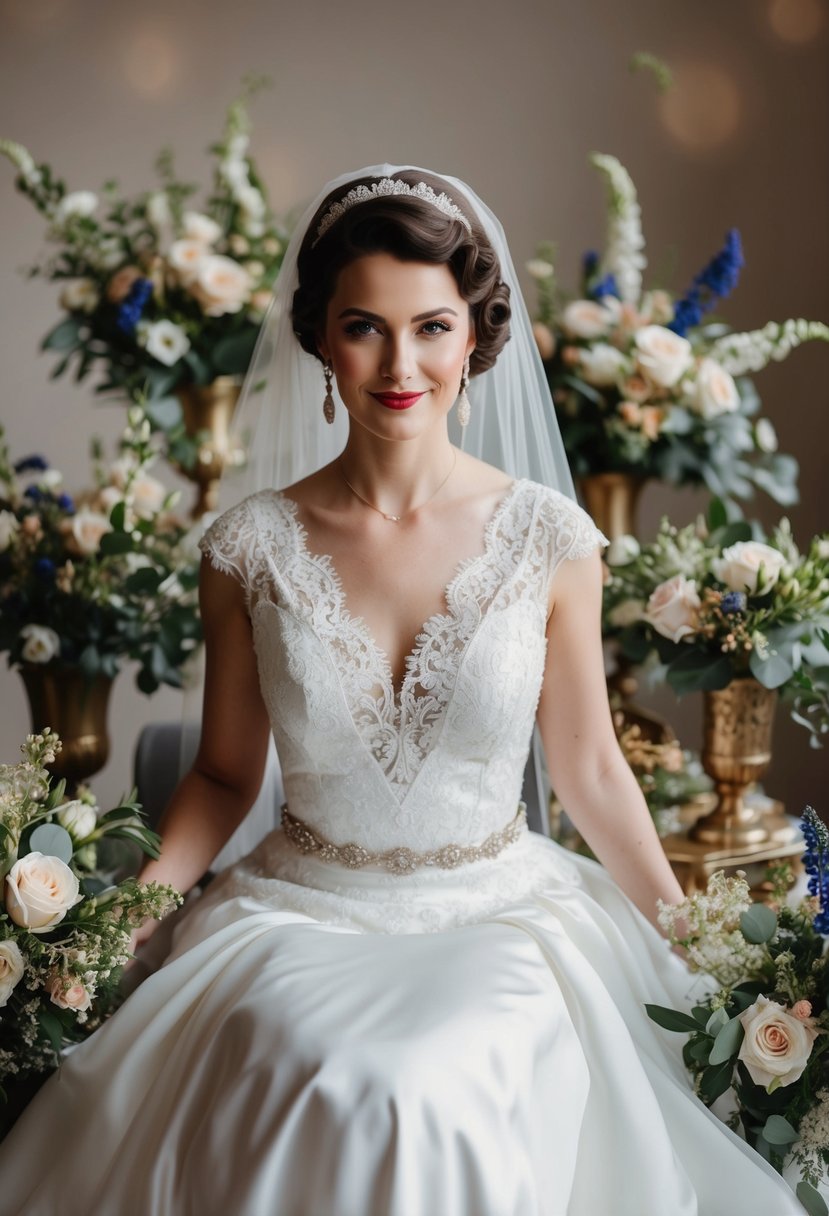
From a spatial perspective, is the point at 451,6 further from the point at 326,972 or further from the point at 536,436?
the point at 326,972

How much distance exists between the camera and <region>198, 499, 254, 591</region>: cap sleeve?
2.21 meters

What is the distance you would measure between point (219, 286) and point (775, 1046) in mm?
2235

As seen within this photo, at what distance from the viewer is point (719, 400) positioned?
3.08 metres

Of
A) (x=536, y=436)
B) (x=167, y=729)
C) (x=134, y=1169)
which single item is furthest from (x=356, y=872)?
(x=167, y=729)

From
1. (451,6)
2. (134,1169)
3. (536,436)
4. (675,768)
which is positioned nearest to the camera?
(134,1169)

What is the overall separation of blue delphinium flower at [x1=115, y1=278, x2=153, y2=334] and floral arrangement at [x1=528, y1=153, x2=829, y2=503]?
3.15 ft

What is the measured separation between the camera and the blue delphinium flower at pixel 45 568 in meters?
2.88

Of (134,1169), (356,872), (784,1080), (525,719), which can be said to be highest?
(525,719)

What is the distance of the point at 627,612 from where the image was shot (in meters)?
2.85

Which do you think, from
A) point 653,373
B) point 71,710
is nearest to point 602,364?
point 653,373

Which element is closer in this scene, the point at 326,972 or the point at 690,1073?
the point at 326,972

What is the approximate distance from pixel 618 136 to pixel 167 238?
1.58 m

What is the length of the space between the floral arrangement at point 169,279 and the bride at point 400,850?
0.86m

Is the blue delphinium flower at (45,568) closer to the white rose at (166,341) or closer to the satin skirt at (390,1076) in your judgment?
the white rose at (166,341)
